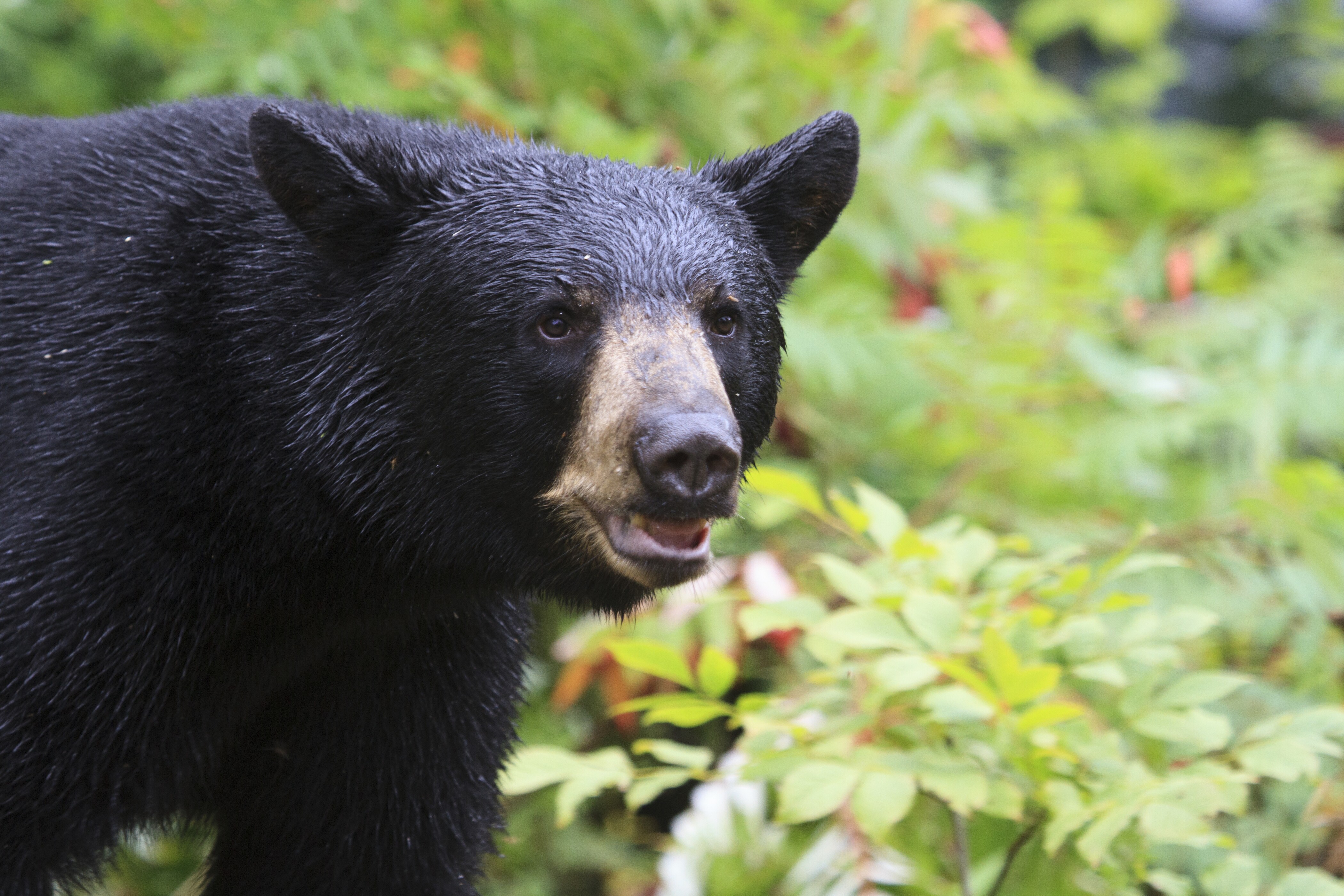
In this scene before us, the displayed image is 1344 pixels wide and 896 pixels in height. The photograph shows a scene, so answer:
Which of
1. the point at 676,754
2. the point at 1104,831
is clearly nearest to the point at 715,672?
the point at 676,754

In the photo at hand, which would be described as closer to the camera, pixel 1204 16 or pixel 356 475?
pixel 356 475

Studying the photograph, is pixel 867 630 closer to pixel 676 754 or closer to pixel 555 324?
pixel 676 754

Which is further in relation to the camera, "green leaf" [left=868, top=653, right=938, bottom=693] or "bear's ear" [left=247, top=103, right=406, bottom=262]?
"green leaf" [left=868, top=653, right=938, bottom=693]

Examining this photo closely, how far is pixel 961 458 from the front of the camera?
5848 mm

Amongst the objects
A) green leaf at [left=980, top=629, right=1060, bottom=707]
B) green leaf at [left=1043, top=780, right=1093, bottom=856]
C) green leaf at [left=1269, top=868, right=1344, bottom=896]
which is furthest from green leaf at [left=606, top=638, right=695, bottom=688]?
green leaf at [left=1269, top=868, right=1344, bottom=896]

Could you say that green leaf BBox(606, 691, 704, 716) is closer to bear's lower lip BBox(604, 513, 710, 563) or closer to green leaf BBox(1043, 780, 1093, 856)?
bear's lower lip BBox(604, 513, 710, 563)

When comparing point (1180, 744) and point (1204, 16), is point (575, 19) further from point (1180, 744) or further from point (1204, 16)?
point (1204, 16)

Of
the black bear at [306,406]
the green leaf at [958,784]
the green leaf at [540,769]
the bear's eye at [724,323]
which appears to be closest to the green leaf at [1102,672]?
the green leaf at [958,784]

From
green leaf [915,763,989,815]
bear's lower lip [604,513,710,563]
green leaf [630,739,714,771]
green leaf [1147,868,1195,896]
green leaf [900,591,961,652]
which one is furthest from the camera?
green leaf [630,739,714,771]

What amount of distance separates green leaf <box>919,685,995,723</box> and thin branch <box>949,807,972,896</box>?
0.35 metres

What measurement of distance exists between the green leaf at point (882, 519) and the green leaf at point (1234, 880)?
1069 millimetres

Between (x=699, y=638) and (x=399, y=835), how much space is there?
188 cm

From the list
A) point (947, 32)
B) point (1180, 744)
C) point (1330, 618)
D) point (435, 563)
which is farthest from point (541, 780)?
point (947, 32)

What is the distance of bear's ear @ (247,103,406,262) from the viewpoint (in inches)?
106
